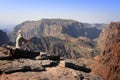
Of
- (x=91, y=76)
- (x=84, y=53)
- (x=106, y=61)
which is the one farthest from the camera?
(x=84, y=53)

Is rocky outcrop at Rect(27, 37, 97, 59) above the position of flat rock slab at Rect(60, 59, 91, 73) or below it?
below

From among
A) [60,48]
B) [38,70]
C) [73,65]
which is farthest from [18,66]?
[60,48]

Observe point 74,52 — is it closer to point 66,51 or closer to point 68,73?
point 66,51

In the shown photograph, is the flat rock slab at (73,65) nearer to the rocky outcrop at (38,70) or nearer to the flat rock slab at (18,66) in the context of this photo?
the rocky outcrop at (38,70)

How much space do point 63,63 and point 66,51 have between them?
164 metres

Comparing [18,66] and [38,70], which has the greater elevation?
[18,66]

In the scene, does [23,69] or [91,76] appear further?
[91,76]

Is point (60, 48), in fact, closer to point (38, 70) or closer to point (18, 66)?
point (38, 70)

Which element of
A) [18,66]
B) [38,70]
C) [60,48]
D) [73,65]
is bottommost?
[60,48]

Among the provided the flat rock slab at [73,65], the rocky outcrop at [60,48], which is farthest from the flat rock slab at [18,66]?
the rocky outcrop at [60,48]

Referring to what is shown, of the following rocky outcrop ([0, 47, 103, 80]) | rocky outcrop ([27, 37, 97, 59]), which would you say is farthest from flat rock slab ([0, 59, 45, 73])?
rocky outcrop ([27, 37, 97, 59])

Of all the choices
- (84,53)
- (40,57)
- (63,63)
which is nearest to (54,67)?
(63,63)

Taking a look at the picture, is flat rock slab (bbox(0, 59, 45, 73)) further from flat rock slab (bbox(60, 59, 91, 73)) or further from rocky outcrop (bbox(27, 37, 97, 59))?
rocky outcrop (bbox(27, 37, 97, 59))

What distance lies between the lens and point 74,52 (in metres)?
184
